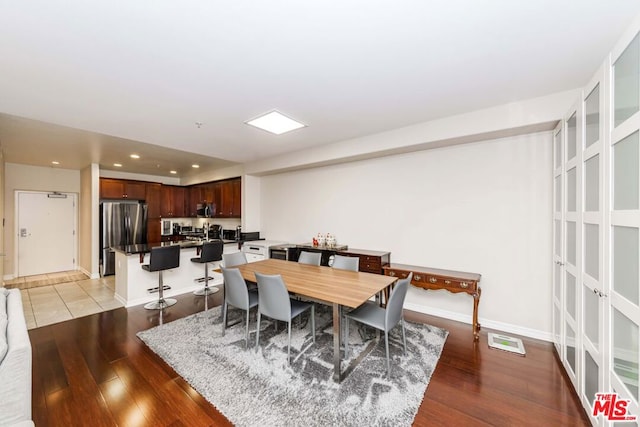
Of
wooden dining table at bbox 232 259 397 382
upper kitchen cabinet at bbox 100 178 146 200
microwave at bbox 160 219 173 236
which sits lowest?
wooden dining table at bbox 232 259 397 382

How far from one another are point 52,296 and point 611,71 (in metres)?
7.25

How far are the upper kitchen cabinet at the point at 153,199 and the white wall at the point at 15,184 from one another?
1.87m

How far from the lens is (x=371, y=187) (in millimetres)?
4145

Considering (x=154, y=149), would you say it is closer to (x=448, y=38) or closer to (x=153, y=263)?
(x=153, y=263)

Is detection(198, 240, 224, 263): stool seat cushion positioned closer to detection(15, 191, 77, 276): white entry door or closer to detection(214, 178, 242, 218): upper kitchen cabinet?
detection(214, 178, 242, 218): upper kitchen cabinet

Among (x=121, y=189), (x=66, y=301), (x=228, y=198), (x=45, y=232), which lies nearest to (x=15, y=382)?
(x=66, y=301)

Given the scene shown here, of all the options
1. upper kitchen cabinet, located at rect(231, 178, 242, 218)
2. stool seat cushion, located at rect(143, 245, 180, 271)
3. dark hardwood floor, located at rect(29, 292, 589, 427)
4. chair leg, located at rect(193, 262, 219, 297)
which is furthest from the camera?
upper kitchen cabinet, located at rect(231, 178, 242, 218)

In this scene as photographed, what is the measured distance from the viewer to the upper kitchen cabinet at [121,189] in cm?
577

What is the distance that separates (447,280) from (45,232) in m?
8.46

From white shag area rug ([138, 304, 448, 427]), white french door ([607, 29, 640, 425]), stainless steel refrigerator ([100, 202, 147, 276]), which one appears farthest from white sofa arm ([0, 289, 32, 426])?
stainless steel refrigerator ([100, 202, 147, 276])

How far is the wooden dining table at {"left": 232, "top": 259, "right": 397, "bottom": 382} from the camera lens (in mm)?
2125

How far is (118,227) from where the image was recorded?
5727mm

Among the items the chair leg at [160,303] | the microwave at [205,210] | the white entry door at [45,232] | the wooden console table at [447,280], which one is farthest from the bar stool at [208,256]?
the white entry door at [45,232]

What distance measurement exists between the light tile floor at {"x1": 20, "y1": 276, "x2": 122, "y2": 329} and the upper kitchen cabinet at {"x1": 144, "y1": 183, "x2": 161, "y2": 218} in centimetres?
192
